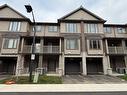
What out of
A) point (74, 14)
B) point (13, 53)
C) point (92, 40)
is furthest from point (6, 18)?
point (92, 40)

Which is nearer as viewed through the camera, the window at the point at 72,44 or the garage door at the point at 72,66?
the window at the point at 72,44

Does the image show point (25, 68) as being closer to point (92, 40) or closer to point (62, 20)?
point (62, 20)

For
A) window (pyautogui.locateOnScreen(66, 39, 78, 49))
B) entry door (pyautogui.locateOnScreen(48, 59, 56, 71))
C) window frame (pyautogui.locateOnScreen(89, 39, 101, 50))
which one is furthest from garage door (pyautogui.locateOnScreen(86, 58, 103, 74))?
entry door (pyautogui.locateOnScreen(48, 59, 56, 71))

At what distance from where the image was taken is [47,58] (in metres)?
23.1

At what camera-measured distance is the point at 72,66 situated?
2394 centimetres

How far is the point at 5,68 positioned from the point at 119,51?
69.4ft

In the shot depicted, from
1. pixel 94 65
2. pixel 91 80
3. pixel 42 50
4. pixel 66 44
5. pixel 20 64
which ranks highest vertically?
pixel 66 44

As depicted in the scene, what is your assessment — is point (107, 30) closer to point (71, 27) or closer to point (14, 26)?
point (71, 27)

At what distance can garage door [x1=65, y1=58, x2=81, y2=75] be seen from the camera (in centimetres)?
2352

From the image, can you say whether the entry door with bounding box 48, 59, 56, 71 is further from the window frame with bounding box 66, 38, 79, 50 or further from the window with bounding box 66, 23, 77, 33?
the window with bounding box 66, 23, 77, 33

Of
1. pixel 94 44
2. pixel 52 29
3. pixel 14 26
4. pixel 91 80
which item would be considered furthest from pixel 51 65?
pixel 14 26

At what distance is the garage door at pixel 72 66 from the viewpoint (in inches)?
926

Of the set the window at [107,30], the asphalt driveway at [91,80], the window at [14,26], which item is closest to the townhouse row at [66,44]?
the window at [14,26]

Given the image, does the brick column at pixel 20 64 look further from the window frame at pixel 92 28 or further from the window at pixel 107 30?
the window at pixel 107 30
